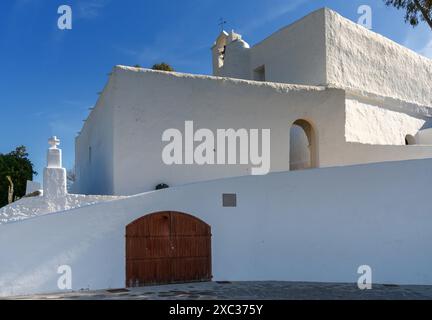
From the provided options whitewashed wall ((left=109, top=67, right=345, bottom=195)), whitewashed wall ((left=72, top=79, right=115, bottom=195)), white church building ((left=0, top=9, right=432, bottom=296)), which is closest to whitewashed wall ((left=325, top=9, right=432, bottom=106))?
white church building ((left=0, top=9, right=432, bottom=296))

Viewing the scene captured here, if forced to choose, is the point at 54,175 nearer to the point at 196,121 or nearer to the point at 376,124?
the point at 196,121

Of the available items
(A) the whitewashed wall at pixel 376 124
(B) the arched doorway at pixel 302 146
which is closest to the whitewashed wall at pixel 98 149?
(B) the arched doorway at pixel 302 146

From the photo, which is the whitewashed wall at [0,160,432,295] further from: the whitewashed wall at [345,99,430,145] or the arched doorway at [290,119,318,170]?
the whitewashed wall at [345,99,430,145]

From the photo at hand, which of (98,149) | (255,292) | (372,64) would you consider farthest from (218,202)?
(372,64)

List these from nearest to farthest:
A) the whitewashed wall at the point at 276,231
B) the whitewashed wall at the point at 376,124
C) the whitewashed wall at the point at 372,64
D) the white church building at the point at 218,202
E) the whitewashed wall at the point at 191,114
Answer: the whitewashed wall at the point at 276,231
the white church building at the point at 218,202
the whitewashed wall at the point at 191,114
the whitewashed wall at the point at 376,124
the whitewashed wall at the point at 372,64

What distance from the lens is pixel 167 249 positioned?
1029 centimetres

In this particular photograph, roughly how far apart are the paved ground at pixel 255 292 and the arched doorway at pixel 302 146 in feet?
23.5

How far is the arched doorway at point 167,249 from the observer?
9.91 m

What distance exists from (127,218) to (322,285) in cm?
465

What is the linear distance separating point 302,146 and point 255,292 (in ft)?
30.7

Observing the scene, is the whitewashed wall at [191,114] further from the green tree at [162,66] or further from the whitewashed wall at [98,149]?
the green tree at [162,66]

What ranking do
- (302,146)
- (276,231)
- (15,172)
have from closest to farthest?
(276,231) < (302,146) < (15,172)

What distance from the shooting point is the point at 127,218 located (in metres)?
9.91

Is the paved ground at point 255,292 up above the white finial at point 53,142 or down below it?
below
